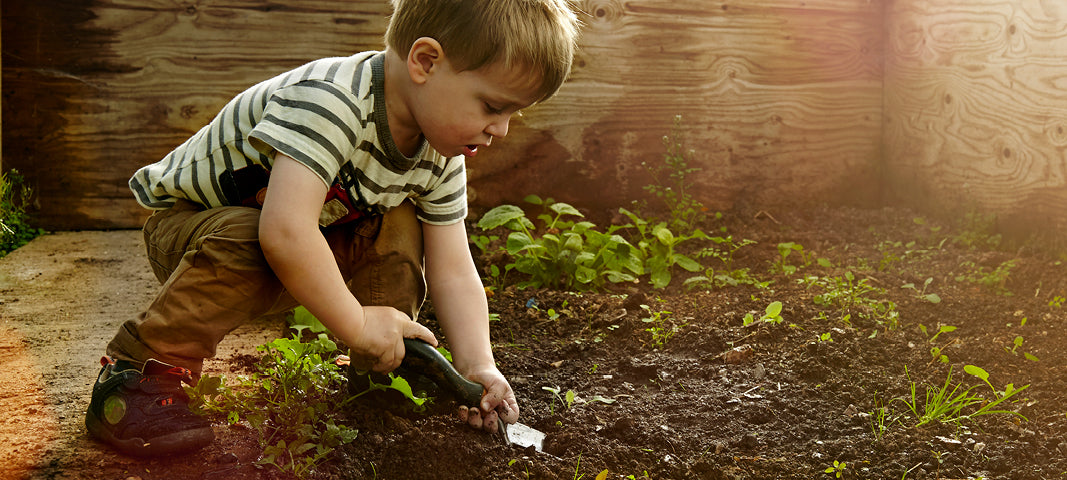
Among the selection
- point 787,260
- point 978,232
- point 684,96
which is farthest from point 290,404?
point 978,232

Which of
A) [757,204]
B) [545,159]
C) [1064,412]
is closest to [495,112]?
[1064,412]

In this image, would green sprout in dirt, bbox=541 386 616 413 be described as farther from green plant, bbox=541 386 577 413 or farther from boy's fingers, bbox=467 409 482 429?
boy's fingers, bbox=467 409 482 429

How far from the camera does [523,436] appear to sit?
6.03ft

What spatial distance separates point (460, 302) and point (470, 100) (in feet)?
1.82

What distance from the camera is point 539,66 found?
1.68m

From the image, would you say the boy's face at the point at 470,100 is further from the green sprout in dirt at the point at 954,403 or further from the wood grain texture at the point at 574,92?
the wood grain texture at the point at 574,92

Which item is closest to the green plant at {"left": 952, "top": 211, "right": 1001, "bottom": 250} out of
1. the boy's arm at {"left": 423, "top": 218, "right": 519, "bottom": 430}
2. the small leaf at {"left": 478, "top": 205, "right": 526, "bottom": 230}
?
the small leaf at {"left": 478, "top": 205, "right": 526, "bottom": 230}

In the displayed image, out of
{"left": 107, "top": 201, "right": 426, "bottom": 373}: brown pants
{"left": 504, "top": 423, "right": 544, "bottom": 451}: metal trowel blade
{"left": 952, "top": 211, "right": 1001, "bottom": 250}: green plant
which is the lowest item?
{"left": 952, "top": 211, "right": 1001, "bottom": 250}: green plant

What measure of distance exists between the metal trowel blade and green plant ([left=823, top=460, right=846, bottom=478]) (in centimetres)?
59

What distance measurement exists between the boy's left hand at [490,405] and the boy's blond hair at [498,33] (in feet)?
2.12

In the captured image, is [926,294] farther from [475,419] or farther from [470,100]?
[470,100]

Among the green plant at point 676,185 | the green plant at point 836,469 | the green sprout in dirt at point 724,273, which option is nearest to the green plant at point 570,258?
the green sprout in dirt at point 724,273

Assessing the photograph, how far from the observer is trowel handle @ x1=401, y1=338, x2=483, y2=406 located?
1760 millimetres

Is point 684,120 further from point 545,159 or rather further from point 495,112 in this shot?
point 495,112
